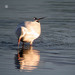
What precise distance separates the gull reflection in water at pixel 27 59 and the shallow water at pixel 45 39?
0.03 metres

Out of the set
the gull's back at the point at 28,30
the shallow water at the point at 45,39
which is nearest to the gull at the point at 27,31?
the gull's back at the point at 28,30

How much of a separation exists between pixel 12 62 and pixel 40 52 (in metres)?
1.54

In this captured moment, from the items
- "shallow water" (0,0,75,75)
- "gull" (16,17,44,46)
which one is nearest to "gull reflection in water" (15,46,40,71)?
"shallow water" (0,0,75,75)

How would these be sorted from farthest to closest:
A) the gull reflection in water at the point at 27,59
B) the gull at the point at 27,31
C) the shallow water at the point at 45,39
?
1. the gull at the point at 27,31
2. the gull reflection in water at the point at 27,59
3. the shallow water at the point at 45,39

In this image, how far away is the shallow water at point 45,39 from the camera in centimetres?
880

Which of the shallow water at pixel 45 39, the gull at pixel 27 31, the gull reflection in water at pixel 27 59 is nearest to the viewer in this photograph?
the shallow water at pixel 45 39

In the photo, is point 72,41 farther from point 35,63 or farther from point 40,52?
point 35,63

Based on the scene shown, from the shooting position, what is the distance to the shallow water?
28.9 feet

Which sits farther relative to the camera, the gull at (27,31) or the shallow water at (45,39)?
the gull at (27,31)

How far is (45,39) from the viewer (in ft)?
42.7

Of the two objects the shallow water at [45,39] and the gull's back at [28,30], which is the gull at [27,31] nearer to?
the gull's back at [28,30]

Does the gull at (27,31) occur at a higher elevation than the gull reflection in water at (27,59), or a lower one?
higher

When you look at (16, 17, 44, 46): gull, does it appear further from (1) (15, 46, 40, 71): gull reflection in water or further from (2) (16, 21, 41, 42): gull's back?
(1) (15, 46, 40, 71): gull reflection in water

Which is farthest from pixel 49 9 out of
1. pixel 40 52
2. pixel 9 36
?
pixel 40 52
